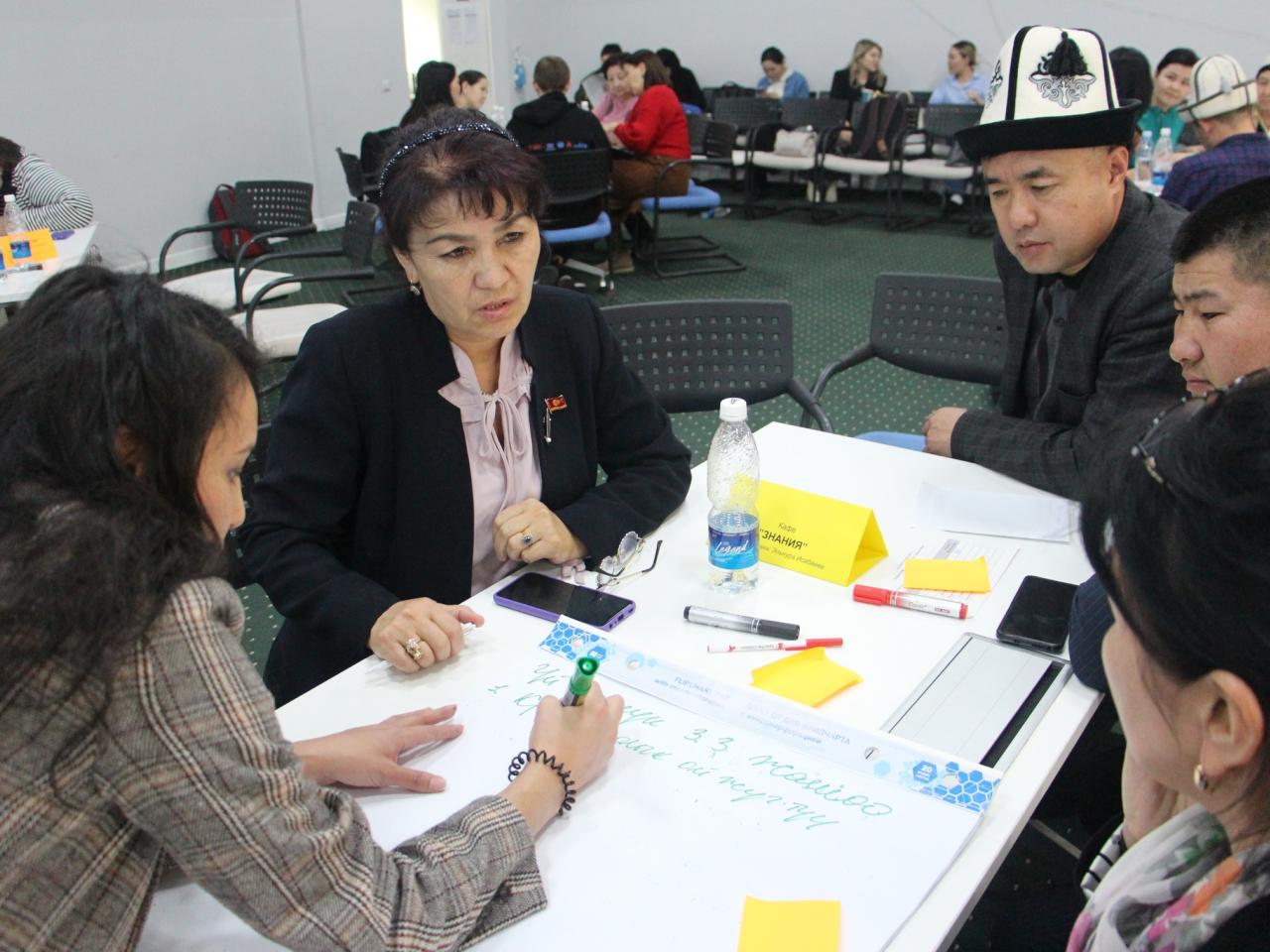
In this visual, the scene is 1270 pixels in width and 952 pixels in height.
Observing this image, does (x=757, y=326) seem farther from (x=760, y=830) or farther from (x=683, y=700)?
(x=760, y=830)

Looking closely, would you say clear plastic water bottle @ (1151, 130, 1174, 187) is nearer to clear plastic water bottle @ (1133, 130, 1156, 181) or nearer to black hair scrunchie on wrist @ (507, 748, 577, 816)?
clear plastic water bottle @ (1133, 130, 1156, 181)

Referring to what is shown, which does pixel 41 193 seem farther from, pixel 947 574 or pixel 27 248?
pixel 947 574

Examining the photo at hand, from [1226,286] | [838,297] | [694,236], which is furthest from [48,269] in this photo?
[694,236]

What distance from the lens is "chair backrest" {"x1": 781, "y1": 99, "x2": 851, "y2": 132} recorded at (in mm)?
8219

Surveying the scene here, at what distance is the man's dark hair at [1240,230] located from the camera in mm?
1460

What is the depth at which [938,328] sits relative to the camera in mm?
2623

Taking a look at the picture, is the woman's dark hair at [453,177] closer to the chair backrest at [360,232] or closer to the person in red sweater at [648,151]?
the chair backrest at [360,232]

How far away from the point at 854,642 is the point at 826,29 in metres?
9.06

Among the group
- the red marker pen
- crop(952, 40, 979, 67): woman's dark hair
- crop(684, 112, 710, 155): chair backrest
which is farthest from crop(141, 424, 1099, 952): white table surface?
crop(952, 40, 979, 67): woman's dark hair

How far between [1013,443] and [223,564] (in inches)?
57.0

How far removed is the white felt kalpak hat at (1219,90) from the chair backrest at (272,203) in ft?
12.4

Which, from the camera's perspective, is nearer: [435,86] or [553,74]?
[435,86]

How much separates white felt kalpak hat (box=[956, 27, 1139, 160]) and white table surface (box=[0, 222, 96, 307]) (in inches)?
94.1

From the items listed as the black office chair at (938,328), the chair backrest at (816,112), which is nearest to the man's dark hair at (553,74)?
the chair backrest at (816,112)
